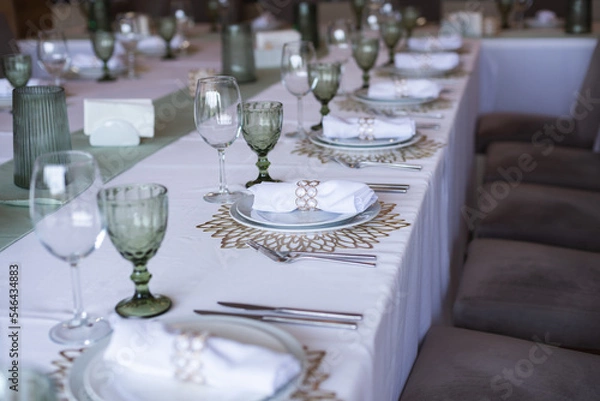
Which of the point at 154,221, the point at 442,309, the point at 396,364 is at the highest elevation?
the point at 154,221

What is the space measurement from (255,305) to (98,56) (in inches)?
73.8

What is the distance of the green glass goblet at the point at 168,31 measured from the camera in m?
3.01

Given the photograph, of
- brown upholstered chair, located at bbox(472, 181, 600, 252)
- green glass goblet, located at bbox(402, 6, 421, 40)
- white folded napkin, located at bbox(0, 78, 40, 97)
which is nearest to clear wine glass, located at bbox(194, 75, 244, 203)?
brown upholstered chair, located at bbox(472, 181, 600, 252)

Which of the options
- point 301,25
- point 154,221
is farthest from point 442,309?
point 301,25

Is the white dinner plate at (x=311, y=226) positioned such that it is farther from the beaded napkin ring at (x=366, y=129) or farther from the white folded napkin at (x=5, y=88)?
the white folded napkin at (x=5, y=88)

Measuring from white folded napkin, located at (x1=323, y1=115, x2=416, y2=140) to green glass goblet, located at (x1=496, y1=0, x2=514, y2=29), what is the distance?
235cm

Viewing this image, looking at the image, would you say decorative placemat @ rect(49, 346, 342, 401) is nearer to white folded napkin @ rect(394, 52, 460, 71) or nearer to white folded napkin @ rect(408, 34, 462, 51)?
white folded napkin @ rect(394, 52, 460, 71)

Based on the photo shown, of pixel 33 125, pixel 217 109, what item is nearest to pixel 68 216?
pixel 217 109

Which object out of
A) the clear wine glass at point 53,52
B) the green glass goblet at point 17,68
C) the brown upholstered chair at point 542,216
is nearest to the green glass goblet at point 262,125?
the brown upholstered chair at point 542,216

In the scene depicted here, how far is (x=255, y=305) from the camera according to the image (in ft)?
2.95

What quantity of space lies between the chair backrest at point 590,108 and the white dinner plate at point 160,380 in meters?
2.14

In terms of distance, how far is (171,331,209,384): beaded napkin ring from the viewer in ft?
2.28

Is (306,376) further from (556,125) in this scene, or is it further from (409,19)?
(409,19)

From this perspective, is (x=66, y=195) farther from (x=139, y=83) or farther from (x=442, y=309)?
(x=139, y=83)
